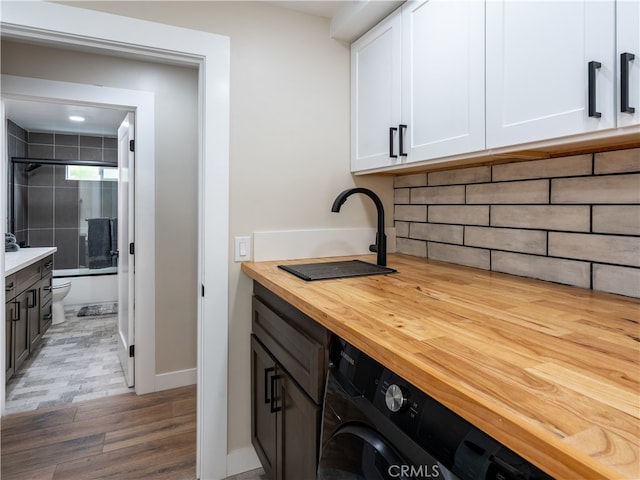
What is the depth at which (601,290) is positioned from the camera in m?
1.16

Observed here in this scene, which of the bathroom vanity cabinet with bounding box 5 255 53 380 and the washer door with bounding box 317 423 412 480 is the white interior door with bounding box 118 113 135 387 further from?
the washer door with bounding box 317 423 412 480

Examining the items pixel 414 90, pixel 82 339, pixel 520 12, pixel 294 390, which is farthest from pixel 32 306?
pixel 520 12

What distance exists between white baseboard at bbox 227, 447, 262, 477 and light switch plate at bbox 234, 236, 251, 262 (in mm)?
904

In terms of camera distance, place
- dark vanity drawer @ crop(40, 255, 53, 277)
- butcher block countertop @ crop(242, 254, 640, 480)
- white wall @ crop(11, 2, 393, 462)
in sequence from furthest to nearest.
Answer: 1. dark vanity drawer @ crop(40, 255, 53, 277)
2. white wall @ crop(11, 2, 393, 462)
3. butcher block countertop @ crop(242, 254, 640, 480)

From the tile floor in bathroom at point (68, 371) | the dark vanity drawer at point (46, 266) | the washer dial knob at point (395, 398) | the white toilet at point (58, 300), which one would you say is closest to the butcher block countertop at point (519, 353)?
the washer dial knob at point (395, 398)

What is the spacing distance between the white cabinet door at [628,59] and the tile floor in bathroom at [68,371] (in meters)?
3.04

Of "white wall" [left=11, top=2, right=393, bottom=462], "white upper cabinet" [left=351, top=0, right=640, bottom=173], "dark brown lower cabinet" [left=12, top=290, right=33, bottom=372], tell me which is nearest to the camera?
"white upper cabinet" [left=351, top=0, right=640, bottom=173]

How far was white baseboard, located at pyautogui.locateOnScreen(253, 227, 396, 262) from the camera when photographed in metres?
1.78

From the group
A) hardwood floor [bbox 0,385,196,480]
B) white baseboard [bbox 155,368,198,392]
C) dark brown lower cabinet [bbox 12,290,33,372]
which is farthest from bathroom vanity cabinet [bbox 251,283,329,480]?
dark brown lower cabinet [bbox 12,290,33,372]

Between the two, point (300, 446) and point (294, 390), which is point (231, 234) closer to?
point (294, 390)

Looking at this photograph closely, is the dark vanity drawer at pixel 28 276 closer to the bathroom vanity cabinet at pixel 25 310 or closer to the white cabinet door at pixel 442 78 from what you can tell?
the bathroom vanity cabinet at pixel 25 310

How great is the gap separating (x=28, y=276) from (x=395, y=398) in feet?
10.8

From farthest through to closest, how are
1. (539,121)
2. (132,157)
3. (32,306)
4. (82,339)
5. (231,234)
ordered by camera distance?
(82,339)
(32,306)
(132,157)
(231,234)
(539,121)

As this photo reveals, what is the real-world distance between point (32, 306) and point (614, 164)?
151 inches
